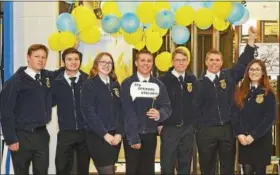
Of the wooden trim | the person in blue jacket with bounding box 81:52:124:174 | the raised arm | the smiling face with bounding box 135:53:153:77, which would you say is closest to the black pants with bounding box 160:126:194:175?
the person in blue jacket with bounding box 81:52:124:174

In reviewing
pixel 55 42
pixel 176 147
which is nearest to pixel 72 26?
pixel 55 42

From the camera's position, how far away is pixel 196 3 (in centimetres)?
421

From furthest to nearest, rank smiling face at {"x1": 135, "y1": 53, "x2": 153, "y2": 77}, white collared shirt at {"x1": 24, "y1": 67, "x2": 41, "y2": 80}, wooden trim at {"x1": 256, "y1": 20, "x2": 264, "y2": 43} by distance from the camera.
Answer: wooden trim at {"x1": 256, "y1": 20, "x2": 264, "y2": 43} < smiling face at {"x1": 135, "y1": 53, "x2": 153, "y2": 77} < white collared shirt at {"x1": 24, "y1": 67, "x2": 41, "y2": 80}

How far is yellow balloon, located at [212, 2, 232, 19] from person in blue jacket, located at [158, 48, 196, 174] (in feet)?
1.58

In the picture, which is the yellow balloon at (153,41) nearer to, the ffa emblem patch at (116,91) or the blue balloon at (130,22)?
the blue balloon at (130,22)

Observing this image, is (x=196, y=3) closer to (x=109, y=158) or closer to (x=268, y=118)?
(x=268, y=118)

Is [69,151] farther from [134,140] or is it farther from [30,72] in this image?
[30,72]

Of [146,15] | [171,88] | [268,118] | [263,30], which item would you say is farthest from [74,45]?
[263,30]

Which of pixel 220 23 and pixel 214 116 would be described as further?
pixel 220 23

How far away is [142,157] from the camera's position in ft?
11.8

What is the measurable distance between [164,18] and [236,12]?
2.20 ft

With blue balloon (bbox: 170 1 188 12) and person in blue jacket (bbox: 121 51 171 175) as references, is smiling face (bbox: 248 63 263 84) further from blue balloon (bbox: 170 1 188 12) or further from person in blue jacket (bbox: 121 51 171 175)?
blue balloon (bbox: 170 1 188 12)

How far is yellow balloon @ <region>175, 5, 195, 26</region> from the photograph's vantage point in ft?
12.5

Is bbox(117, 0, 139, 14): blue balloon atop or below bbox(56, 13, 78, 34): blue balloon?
atop
